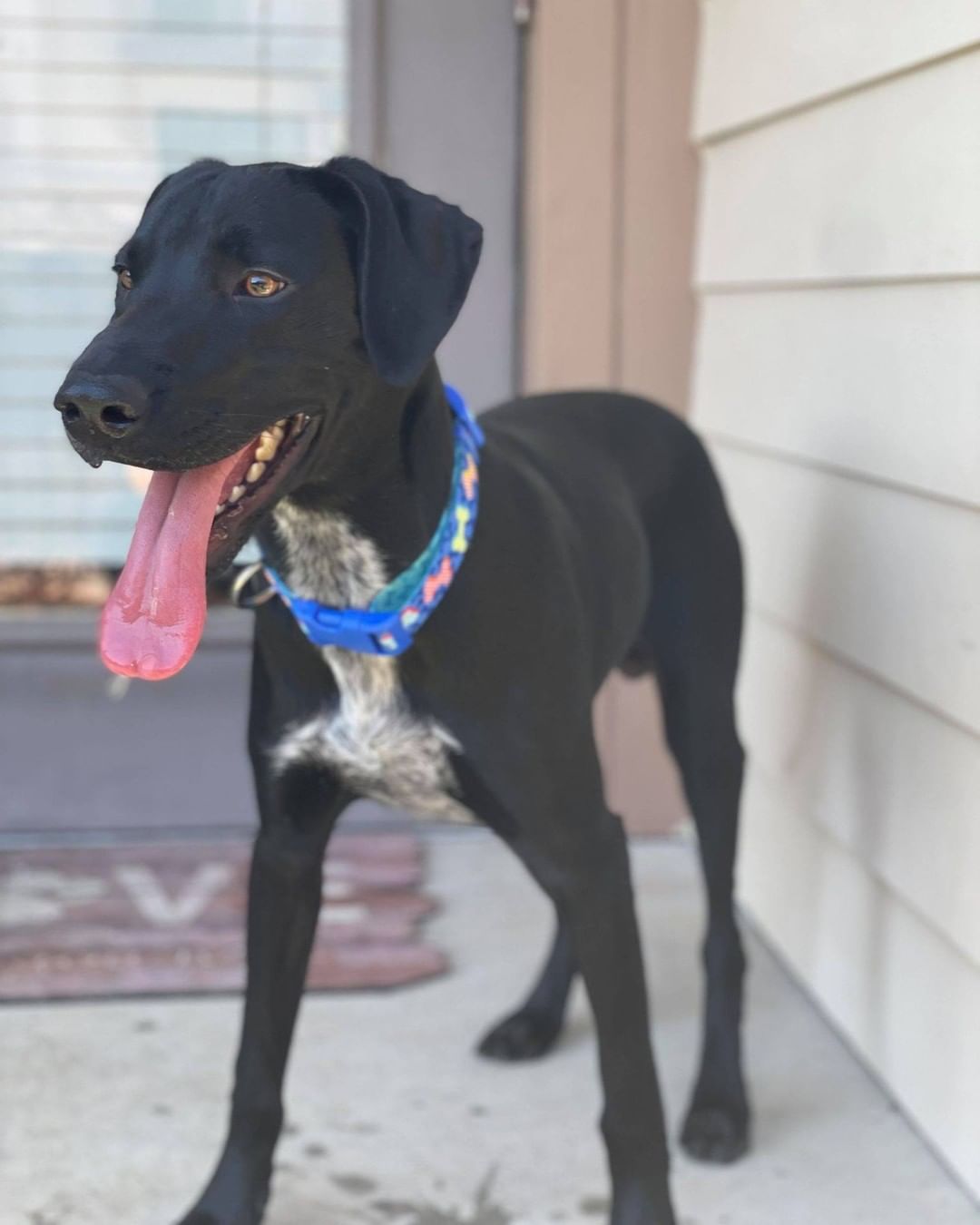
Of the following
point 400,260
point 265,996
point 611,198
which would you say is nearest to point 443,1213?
point 265,996

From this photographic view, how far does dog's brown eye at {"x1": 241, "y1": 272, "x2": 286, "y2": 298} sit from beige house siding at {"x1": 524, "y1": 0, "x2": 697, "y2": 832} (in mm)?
1950

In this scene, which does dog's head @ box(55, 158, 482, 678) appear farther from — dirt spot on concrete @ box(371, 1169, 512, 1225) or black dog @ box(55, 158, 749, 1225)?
dirt spot on concrete @ box(371, 1169, 512, 1225)

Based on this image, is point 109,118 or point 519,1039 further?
point 109,118

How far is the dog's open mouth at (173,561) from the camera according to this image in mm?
1857

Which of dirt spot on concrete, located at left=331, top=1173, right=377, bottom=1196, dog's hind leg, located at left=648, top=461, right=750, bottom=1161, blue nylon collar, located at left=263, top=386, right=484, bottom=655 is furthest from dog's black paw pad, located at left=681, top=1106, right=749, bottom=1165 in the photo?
blue nylon collar, located at left=263, top=386, right=484, bottom=655

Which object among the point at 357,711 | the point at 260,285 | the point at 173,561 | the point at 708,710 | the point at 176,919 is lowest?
the point at 176,919

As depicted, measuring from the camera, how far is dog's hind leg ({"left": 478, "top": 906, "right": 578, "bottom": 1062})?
2.86 meters

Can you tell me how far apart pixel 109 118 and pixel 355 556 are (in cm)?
218

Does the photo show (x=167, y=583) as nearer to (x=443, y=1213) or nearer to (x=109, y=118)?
(x=443, y=1213)

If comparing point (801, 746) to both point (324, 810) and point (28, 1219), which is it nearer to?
point (324, 810)

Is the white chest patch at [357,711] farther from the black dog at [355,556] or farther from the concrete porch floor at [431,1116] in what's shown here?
the concrete porch floor at [431,1116]

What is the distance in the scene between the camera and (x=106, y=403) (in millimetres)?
1710

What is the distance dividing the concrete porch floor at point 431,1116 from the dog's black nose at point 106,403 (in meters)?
1.22

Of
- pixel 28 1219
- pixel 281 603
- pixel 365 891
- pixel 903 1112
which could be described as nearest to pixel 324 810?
pixel 281 603
